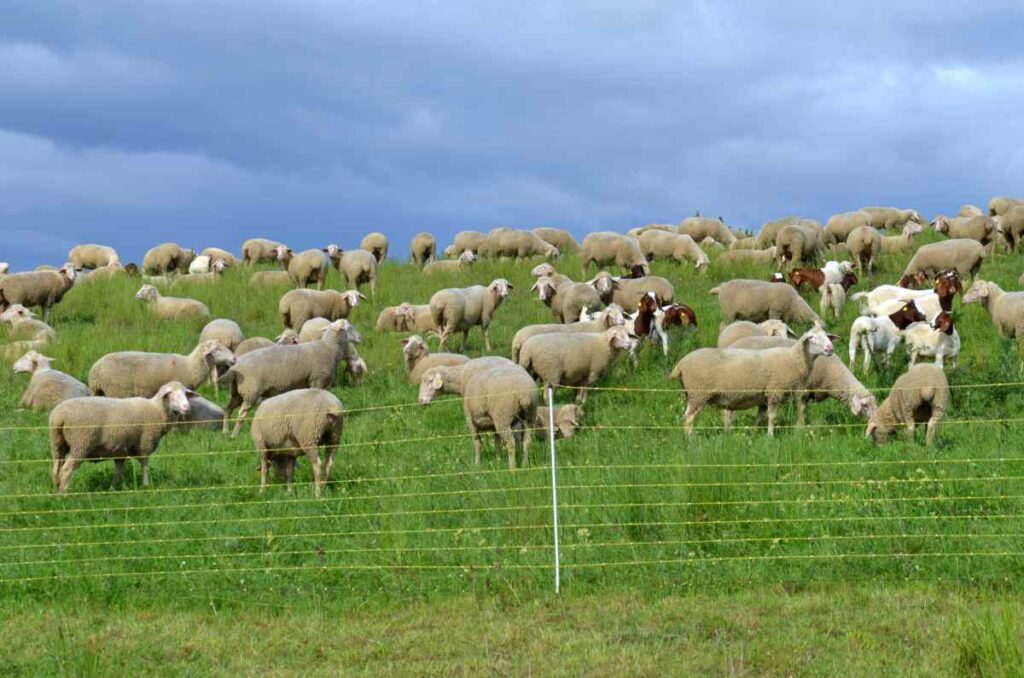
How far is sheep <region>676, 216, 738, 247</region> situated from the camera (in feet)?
143

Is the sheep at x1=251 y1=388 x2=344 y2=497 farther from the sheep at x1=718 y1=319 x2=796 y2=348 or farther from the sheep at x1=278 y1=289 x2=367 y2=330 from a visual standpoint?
the sheep at x1=278 y1=289 x2=367 y2=330

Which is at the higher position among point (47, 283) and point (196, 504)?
point (47, 283)

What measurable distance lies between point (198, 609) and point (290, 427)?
3450 mm

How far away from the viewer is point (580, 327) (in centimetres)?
2178

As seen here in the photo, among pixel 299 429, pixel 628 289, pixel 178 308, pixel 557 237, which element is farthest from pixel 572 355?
pixel 557 237

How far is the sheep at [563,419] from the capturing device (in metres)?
16.4

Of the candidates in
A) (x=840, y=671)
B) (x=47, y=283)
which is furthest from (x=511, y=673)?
(x=47, y=283)

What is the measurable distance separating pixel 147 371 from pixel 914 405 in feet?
38.0

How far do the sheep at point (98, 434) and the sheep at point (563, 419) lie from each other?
190 inches

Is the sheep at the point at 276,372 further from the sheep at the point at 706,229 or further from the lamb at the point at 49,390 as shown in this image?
the sheep at the point at 706,229

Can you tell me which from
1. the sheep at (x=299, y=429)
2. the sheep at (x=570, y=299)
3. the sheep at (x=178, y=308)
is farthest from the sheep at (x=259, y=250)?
the sheep at (x=299, y=429)

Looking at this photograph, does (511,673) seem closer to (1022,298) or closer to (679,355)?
(679,355)

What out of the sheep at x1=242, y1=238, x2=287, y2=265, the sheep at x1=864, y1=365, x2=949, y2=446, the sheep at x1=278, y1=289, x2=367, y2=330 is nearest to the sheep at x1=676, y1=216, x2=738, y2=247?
the sheep at x1=242, y1=238, x2=287, y2=265

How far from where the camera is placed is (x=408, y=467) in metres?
15.6
